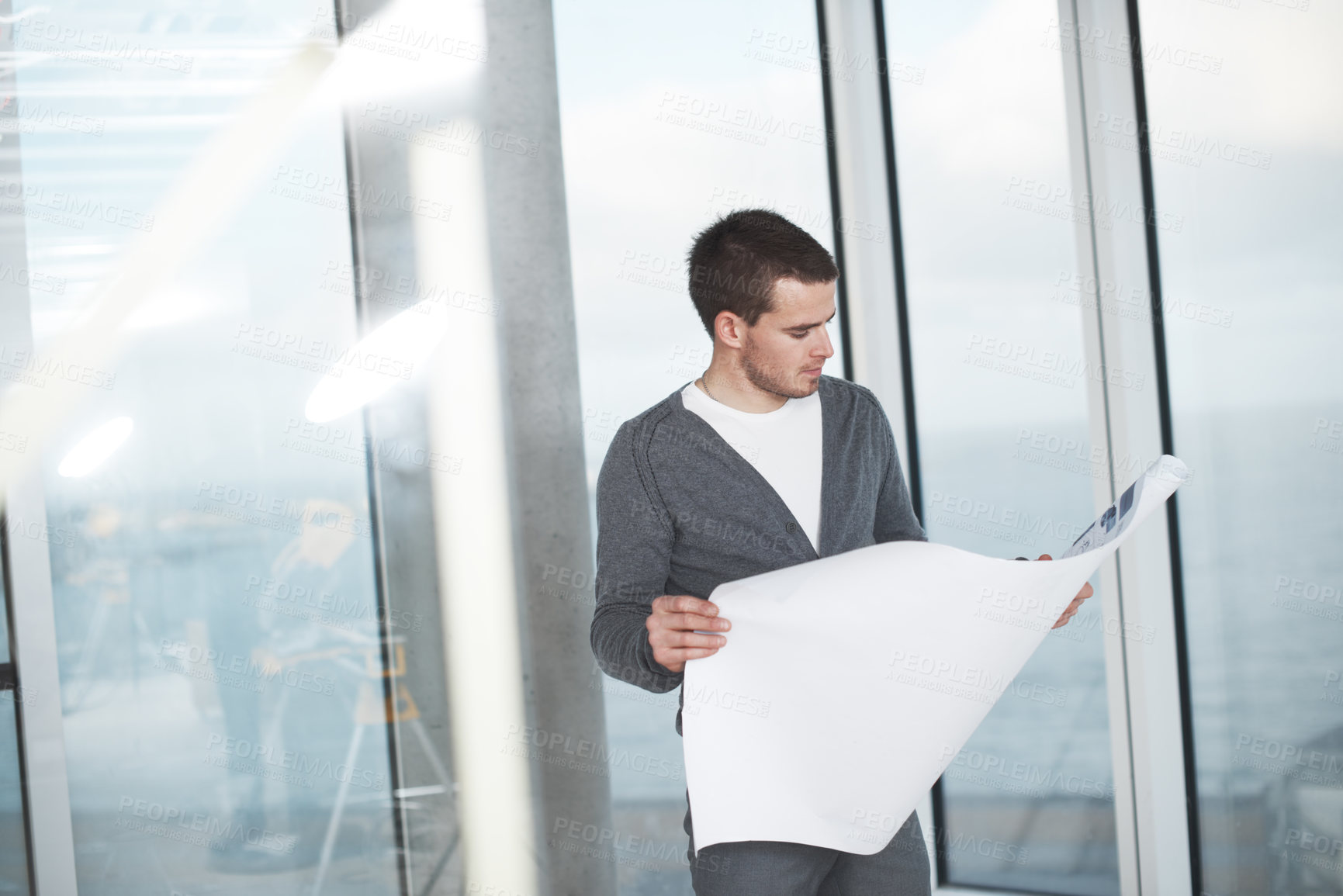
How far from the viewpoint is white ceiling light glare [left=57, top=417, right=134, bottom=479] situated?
2182 mm

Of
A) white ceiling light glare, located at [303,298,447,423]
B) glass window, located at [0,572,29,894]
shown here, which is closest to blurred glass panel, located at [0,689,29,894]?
glass window, located at [0,572,29,894]

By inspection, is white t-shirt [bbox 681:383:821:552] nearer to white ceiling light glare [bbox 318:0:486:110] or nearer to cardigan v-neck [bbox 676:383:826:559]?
cardigan v-neck [bbox 676:383:826:559]

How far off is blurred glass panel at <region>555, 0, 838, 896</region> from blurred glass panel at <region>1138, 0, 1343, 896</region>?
1002mm

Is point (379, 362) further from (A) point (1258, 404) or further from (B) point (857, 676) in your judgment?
(A) point (1258, 404)

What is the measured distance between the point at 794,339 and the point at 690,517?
305 millimetres

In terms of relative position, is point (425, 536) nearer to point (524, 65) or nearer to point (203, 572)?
point (203, 572)

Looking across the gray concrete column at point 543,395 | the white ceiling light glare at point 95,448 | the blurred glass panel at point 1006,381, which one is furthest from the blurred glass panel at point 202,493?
the blurred glass panel at point 1006,381

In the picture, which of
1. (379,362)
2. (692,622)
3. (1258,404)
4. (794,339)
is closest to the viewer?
(692,622)

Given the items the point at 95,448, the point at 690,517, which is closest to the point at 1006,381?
the point at 690,517

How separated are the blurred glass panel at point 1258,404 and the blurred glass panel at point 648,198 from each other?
3.29 ft

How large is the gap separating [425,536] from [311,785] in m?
0.63

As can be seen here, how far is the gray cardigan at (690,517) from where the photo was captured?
146 cm

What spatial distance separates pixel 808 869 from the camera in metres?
1.42

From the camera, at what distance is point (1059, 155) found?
241 cm
